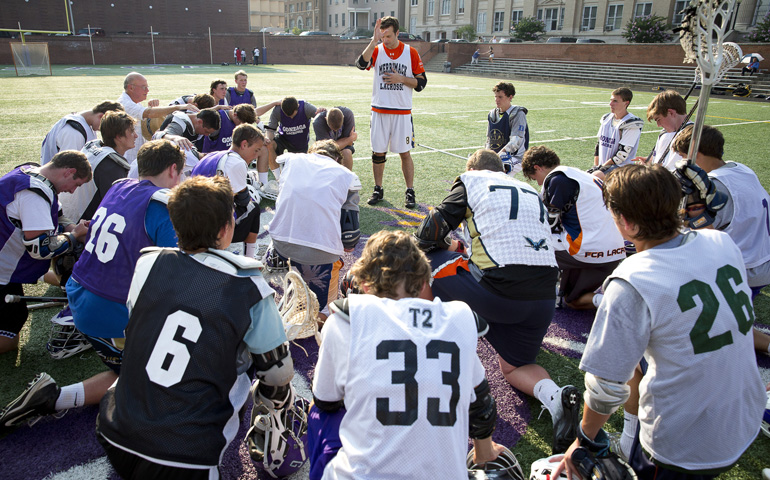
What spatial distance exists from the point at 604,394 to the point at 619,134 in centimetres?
596

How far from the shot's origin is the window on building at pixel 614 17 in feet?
165

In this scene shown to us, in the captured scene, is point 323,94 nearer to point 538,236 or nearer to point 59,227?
point 59,227

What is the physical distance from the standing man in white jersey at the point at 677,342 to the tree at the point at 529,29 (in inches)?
2195

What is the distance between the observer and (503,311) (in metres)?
3.33

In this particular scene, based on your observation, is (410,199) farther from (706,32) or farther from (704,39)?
(706,32)

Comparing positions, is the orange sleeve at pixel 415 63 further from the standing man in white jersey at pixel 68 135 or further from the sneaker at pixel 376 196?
the standing man in white jersey at pixel 68 135

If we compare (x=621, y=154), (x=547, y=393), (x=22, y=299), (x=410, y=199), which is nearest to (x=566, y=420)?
(x=547, y=393)

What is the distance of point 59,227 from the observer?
4.33 m

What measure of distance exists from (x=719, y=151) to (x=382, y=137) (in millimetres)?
5031

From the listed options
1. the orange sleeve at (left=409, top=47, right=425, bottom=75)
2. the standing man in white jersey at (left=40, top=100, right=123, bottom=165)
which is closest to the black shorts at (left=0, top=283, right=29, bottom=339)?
the standing man in white jersey at (left=40, top=100, right=123, bottom=165)

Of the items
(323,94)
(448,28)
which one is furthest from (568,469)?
(448,28)

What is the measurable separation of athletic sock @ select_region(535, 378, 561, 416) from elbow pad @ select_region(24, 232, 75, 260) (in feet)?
11.9

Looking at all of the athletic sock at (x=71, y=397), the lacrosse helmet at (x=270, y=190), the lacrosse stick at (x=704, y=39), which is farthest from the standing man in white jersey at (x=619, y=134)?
the athletic sock at (x=71, y=397)

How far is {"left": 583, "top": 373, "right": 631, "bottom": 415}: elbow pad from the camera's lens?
2178 mm
